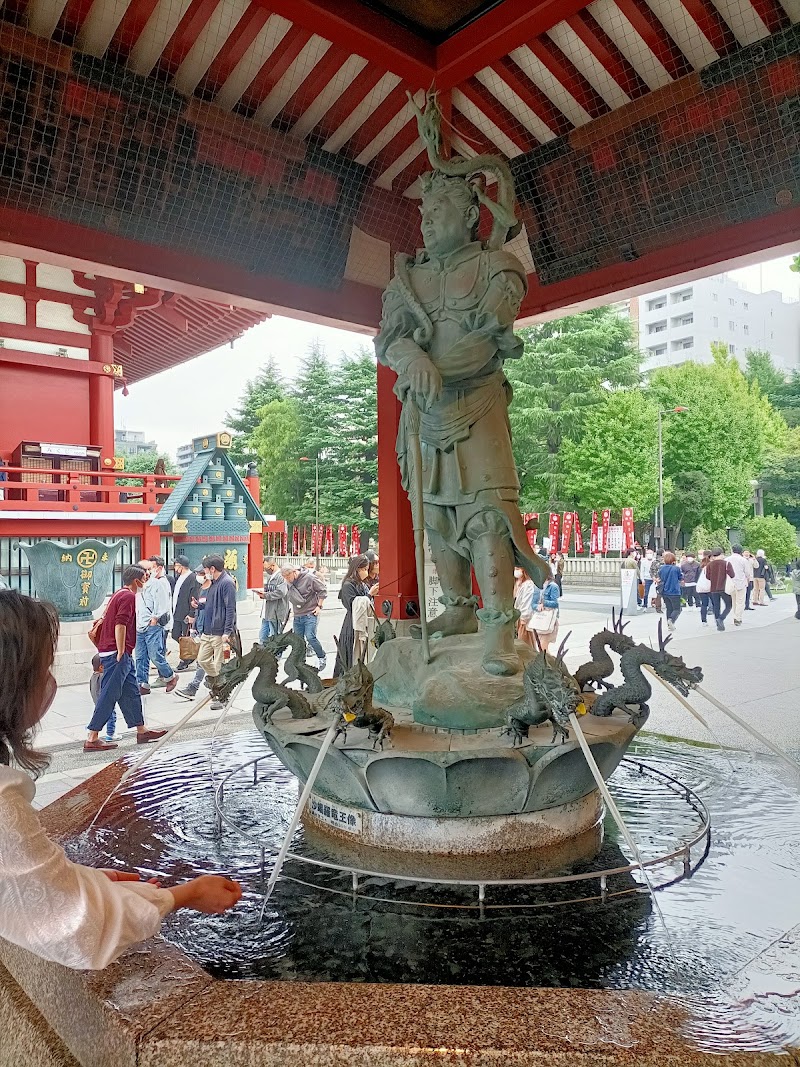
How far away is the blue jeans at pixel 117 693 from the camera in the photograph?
17.6ft

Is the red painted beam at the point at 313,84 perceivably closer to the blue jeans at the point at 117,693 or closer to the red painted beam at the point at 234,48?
the red painted beam at the point at 234,48

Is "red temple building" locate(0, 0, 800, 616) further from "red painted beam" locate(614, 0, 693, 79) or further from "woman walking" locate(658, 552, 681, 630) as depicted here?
"woman walking" locate(658, 552, 681, 630)

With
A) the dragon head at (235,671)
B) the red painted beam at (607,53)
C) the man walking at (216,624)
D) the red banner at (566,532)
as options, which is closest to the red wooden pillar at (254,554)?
the man walking at (216,624)

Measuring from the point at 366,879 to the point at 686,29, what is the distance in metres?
4.66

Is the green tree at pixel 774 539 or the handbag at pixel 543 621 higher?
the green tree at pixel 774 539

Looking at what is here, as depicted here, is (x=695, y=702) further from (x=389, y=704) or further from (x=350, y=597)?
(x=389, y=704)

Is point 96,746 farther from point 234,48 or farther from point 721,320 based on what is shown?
point 721,320

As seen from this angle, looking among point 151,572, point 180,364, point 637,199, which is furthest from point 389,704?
point 180,364

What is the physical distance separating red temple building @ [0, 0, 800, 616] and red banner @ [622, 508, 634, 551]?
15488 mm

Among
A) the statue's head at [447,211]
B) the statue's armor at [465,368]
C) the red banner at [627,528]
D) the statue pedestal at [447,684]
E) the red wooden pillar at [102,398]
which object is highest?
the red wooden pillar at [102,398]

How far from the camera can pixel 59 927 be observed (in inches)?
46.9

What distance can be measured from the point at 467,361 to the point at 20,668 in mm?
2285

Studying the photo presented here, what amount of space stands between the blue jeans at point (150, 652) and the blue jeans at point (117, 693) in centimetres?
188

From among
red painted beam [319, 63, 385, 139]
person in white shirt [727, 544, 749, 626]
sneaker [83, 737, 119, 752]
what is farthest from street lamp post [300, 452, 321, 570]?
red painted beam [319, 63, 385, 139]
